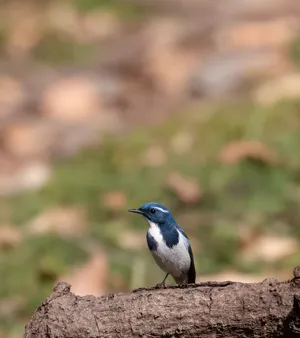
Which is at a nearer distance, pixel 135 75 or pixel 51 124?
pixel 51 124

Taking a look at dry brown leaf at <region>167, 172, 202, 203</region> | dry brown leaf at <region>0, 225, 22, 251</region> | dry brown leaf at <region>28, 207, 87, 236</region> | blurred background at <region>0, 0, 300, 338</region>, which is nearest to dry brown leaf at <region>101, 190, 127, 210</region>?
blurred background at <region>0, 0, 300, 338</region>

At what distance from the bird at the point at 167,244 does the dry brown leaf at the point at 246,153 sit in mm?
4451

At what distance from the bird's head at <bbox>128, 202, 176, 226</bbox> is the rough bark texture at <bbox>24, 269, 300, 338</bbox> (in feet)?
2.18

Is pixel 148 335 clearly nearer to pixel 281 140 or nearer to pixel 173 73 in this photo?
pixel 281 140

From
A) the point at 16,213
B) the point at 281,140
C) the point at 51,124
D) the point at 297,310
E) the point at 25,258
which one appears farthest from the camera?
the point at 51,124

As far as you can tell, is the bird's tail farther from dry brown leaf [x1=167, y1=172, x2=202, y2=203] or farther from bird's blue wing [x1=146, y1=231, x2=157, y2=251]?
dry brown leaf [x1=167, y1=172, x2=202, y2=203]

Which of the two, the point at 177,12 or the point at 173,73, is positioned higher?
the point at 177,12

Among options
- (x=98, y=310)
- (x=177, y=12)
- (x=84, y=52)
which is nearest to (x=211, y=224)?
(x=98, y=310)

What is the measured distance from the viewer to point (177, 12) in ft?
59.8

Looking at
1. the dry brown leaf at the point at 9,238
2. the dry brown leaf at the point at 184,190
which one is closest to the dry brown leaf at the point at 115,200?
the dry brown leaf at the point at 184,190

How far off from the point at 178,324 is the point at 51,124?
8.91 metres

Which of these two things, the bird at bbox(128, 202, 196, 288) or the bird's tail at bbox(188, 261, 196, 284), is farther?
the bird's tail at bbox(188, 261, 196, 284)

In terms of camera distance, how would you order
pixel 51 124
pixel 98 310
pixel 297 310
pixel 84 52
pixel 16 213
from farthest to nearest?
1. pixel 84 52
2. pixel 51 124
3. pixel 16 213
4. pixel 98 310
5. pixel 297 310

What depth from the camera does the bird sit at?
414 cm
